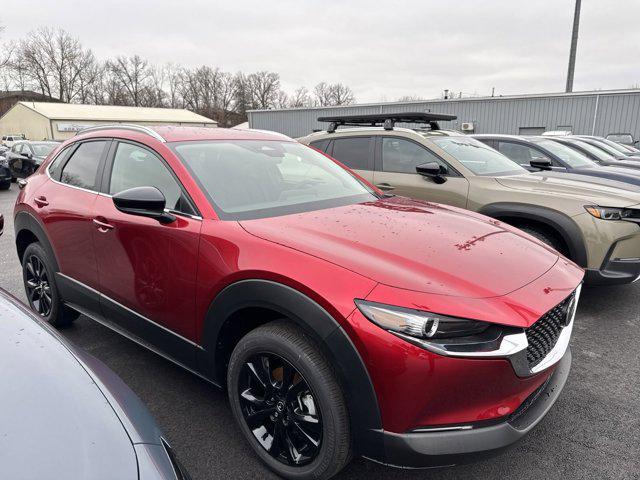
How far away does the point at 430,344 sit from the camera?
163 cm

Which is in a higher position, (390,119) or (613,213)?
(390,119)

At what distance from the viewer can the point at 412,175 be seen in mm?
5180

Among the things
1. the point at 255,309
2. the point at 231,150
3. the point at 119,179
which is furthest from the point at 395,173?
the point at 255,309

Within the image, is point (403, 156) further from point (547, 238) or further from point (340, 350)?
point (340, 350)

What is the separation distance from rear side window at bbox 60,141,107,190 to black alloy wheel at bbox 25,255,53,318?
79 centimetres

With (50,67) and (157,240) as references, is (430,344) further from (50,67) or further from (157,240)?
(50,67)

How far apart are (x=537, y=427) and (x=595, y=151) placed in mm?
9099

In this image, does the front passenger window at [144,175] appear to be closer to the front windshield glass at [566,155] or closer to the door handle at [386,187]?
the door handle at [386,187]

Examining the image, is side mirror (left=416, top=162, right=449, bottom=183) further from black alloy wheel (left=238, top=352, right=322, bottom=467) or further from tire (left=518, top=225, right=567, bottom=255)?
black alloy wheel (left=238, top=352, right=322, bottom=467)

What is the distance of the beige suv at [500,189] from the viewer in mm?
3910

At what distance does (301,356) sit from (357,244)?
56 centimetres

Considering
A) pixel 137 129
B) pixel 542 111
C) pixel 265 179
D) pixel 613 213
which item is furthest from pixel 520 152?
pixel 542 111

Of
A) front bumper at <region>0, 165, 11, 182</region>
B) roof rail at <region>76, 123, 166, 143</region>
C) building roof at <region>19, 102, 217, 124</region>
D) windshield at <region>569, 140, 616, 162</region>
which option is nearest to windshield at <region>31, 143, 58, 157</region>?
front bumper at <region>0, 165, 11, 182</region>

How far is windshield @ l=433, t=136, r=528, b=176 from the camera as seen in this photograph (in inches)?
197
